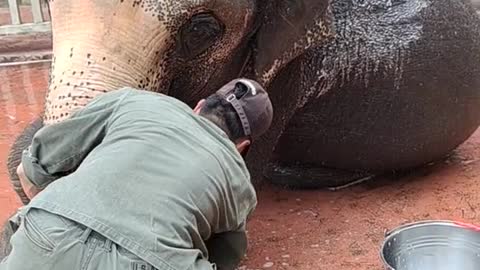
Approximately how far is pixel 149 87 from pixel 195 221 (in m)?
0.72

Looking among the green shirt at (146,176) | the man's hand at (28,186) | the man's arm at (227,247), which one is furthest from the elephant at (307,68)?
the man's arm at (227,247)

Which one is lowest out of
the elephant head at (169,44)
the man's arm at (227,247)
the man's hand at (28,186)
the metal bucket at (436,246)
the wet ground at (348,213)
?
the wet ground at (348,213)

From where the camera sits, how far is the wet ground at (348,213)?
303cm

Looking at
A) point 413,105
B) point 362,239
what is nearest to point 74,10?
point 362,239

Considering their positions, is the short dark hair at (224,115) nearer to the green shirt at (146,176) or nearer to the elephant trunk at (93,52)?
the green shirt at (146,176)

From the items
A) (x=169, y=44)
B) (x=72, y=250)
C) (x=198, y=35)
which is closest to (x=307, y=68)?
(x=198, y=35)

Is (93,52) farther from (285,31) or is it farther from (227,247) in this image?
(285,31)

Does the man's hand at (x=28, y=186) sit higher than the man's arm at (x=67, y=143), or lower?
lower

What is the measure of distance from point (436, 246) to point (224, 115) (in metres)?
1.07

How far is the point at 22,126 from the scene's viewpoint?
425cm

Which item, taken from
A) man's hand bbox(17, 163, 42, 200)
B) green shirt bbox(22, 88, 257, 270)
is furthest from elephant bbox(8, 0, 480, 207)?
green shirt bbox(22, 88, 257, 270)

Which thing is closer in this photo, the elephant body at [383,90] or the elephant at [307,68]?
the elephant at [307,68]

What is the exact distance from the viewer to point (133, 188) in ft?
5.66

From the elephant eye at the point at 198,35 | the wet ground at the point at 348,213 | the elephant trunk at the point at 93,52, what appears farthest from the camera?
the wet ground at the point at 348,213
